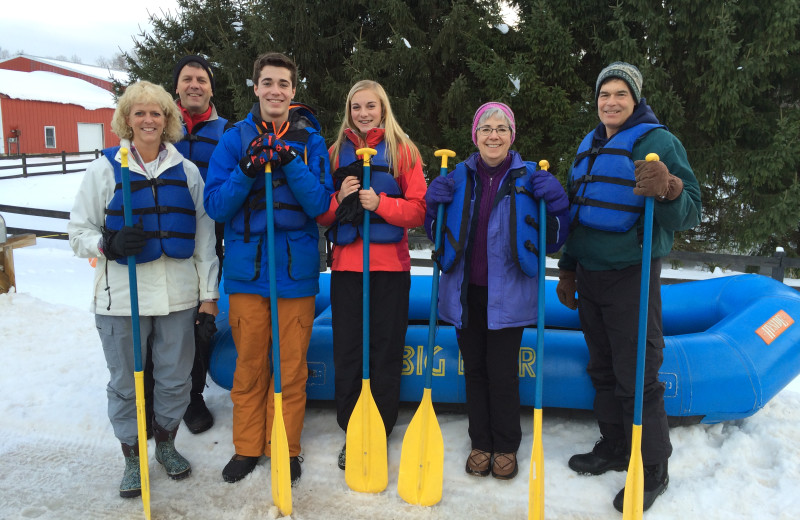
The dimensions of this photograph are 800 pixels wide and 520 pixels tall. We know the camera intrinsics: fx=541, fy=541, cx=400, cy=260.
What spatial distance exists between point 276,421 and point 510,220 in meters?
1.53

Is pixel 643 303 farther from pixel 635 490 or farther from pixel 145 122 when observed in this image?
pixel 145 122

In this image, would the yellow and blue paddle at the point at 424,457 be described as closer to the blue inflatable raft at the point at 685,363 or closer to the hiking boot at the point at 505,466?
the hiking boot at the point at 505,466

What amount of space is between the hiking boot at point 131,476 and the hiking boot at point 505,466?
1846 millimetres

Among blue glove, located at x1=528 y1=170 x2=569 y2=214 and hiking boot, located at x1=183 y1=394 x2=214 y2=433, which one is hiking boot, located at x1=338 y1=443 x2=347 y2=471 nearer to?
hiking boot, located at x1=183 y1=394 x2=214 y2=433

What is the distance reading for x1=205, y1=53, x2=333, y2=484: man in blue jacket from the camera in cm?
269

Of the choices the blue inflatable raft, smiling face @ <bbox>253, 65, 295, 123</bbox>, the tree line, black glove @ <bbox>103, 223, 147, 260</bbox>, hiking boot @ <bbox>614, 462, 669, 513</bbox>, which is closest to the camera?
black glove @ <bbox>103, 223, 147, 260</bbox>

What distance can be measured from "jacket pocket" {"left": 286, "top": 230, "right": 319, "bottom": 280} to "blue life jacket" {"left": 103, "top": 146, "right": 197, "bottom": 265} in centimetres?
52

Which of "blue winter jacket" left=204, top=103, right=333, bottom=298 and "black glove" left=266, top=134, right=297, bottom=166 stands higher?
"black glove" left=266, top=134, right=297, bottom=166

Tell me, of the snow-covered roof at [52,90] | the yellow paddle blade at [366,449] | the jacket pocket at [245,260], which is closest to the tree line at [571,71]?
the jacket pocket at [245,260]

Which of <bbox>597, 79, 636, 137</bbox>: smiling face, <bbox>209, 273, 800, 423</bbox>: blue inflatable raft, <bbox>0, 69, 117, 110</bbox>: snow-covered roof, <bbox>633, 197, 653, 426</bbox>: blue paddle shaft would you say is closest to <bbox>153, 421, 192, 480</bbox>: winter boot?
<bbox>209, 273, 800, 423</bbox>: blue inflatable raft

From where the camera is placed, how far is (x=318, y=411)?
3637 mm

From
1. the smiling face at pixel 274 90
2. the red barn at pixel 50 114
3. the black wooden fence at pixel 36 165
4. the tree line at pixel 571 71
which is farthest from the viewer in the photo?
the red barn at pixel 50 114

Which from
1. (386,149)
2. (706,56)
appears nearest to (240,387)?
(386,149)

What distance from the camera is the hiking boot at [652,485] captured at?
2.61 metres
